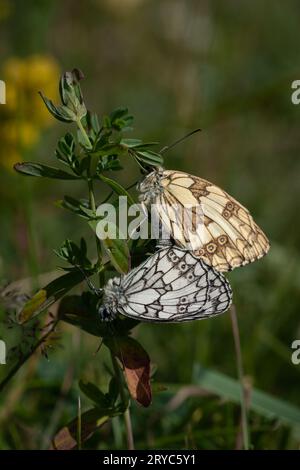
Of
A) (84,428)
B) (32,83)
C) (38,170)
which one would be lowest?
(84,428)

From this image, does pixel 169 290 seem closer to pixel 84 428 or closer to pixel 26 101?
pixel 84 428

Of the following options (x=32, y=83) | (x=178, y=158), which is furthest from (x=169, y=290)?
(x=178, y=158)

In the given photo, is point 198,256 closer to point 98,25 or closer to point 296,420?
point 296,420

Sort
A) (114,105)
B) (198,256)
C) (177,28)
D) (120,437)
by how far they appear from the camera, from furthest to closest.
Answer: (177,28), (114,105), (120,437), (198,256)

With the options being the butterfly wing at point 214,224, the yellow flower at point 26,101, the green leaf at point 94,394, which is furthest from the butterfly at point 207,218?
the yellow flower at point 26,101

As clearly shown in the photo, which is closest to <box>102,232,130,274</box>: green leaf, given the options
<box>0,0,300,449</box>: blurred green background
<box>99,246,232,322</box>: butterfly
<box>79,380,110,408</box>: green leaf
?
<box>99,246,232,322</box>: butterfly

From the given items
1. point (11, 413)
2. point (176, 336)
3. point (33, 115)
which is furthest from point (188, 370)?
point (33, 115)
